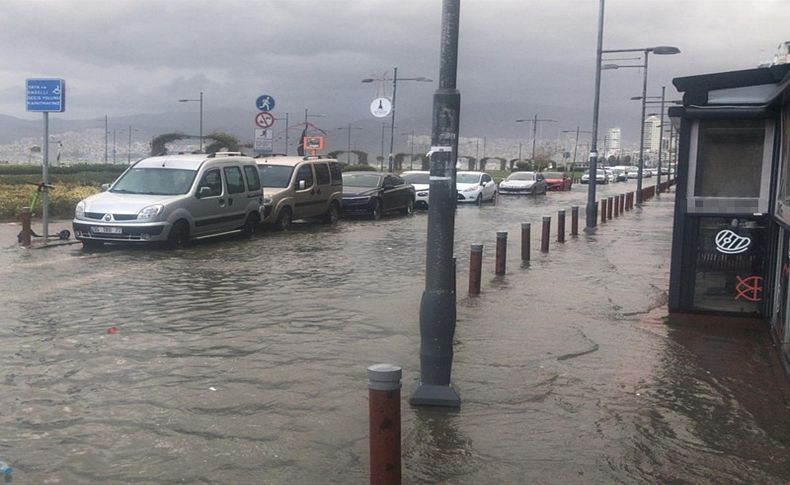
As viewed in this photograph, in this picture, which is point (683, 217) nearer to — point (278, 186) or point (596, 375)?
point (596, 375)

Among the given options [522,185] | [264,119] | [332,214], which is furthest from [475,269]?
[522,185]

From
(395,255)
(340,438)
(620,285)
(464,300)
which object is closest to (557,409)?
(340,438)

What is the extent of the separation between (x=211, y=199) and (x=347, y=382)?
1057cm

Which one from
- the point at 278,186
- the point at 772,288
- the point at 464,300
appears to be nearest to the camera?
the point at 772,288

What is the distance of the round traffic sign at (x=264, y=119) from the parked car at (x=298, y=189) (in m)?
2.87

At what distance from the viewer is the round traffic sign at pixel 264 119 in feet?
80.5

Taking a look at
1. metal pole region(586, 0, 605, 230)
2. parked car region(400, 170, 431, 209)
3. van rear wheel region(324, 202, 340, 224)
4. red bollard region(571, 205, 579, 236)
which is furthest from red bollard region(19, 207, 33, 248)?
parked car region(400, 170, 431, 209)

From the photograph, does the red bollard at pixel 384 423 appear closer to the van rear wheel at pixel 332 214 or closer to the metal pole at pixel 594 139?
the van rear wheel at pixel 332 214

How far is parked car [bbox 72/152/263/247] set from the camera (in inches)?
594

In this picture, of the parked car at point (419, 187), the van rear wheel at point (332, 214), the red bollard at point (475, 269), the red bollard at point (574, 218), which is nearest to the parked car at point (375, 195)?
the van rear wheel at point (332, 214)

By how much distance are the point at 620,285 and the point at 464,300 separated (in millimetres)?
2967

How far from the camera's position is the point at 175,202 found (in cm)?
1555

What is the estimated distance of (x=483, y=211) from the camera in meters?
30.8

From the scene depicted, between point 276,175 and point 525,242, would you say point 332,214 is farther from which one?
point 525,242
